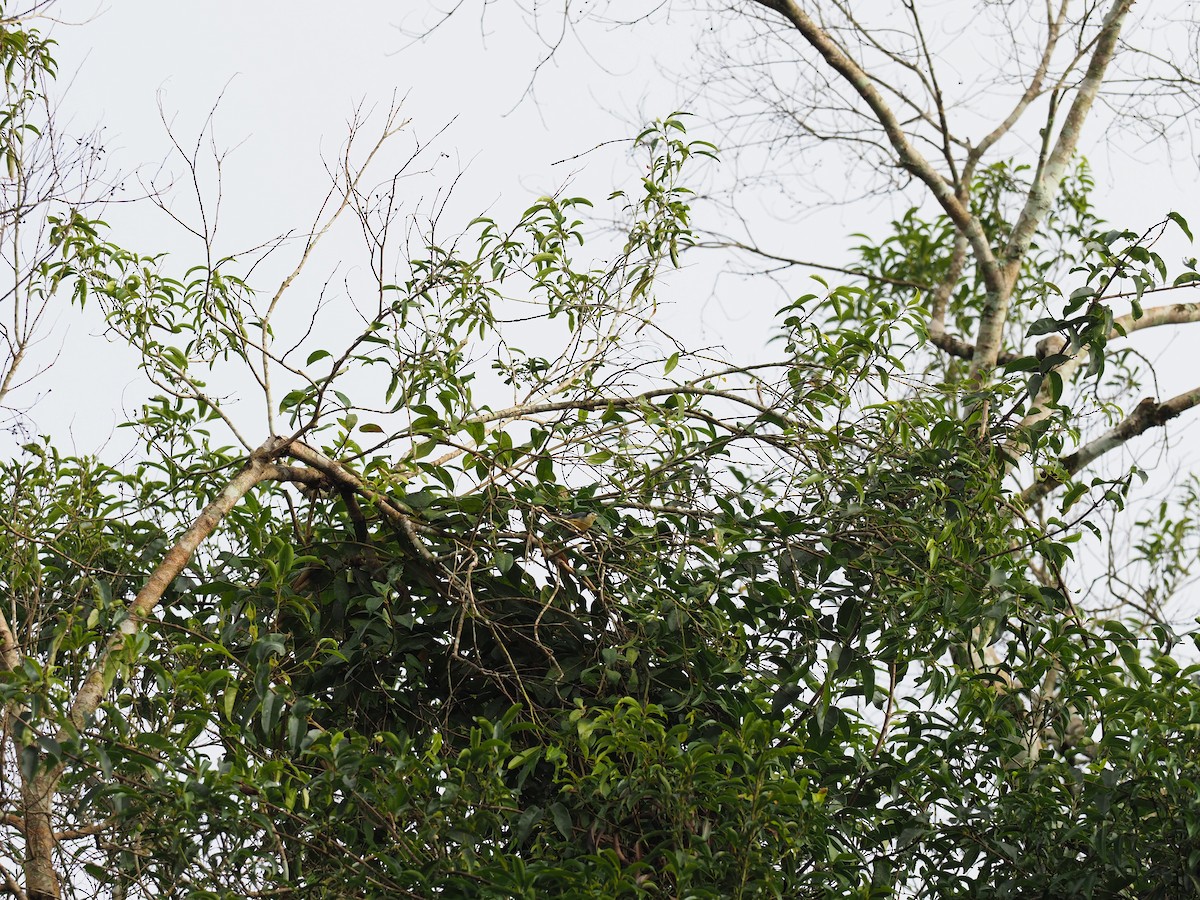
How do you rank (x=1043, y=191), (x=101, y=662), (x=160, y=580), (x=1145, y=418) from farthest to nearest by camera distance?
(x=1043, y=191) < (x=1145, y=418) < (x=160, y=580) < (x=101, y=662)

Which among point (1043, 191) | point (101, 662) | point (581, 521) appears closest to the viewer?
point (101, 662)

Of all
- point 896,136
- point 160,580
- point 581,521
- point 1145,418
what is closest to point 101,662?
point 160,580

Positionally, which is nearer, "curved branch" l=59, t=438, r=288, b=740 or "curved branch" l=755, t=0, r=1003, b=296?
"curved branch" l=59, t=438, r=288, b=740

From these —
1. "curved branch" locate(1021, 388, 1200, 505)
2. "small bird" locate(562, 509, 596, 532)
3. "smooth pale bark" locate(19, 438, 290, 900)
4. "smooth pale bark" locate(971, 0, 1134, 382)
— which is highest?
"smooth pale bark" locate(971, 0, 1134, 382)

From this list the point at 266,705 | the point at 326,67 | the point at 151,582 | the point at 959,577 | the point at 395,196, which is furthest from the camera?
the point at 326,67

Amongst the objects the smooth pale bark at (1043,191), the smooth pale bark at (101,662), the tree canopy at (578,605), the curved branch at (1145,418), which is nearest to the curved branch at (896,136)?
the smooth pale bark at (1043,191)

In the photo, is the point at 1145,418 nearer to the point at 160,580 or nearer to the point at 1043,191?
the point at 1043,191

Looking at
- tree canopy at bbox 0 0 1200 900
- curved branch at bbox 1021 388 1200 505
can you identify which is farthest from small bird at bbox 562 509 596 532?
curved branch at bbox 1021 388 1200 505

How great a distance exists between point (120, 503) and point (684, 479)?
47.7 inches

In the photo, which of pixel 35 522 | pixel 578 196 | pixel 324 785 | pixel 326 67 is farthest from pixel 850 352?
pixel 326 67

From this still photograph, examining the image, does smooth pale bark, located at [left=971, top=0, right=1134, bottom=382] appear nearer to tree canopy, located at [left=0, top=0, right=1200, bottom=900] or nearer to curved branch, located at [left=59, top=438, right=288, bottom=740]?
tree canopy, located at [left=0, top=0, right=1200, bottom=900]

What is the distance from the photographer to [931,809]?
2.54 metres

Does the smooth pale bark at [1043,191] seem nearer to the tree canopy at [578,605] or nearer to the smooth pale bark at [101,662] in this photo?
the tree canopy at [578,605]

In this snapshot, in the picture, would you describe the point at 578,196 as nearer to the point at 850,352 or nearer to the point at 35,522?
the point at 850,352
